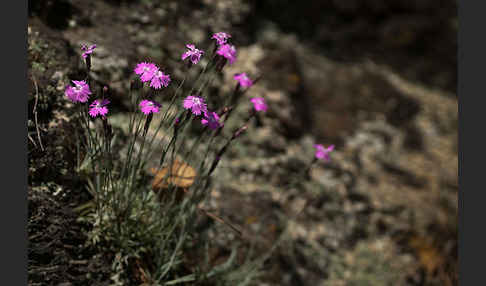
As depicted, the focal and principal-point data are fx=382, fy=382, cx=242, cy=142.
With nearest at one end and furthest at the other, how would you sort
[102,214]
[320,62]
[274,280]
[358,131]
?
[102,214]
[274,280]
[358,131]
[320,62]

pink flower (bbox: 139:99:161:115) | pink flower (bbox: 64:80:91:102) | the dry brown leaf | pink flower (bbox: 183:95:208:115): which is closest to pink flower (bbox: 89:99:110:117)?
pink flower (bbox: 64:80:91:102)

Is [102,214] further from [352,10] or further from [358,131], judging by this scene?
[352,10]

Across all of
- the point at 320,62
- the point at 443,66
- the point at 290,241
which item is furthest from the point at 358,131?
the point at 443,66

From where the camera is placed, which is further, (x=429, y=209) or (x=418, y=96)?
(x=418, y=96)

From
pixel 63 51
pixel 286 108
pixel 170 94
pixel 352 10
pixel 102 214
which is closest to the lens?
pixel 102 214

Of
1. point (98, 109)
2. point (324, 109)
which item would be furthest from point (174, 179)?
point (324, 109)

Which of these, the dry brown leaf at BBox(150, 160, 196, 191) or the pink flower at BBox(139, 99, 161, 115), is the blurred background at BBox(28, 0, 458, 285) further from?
the pink flower at BBox(139, 99, 161, 115)
